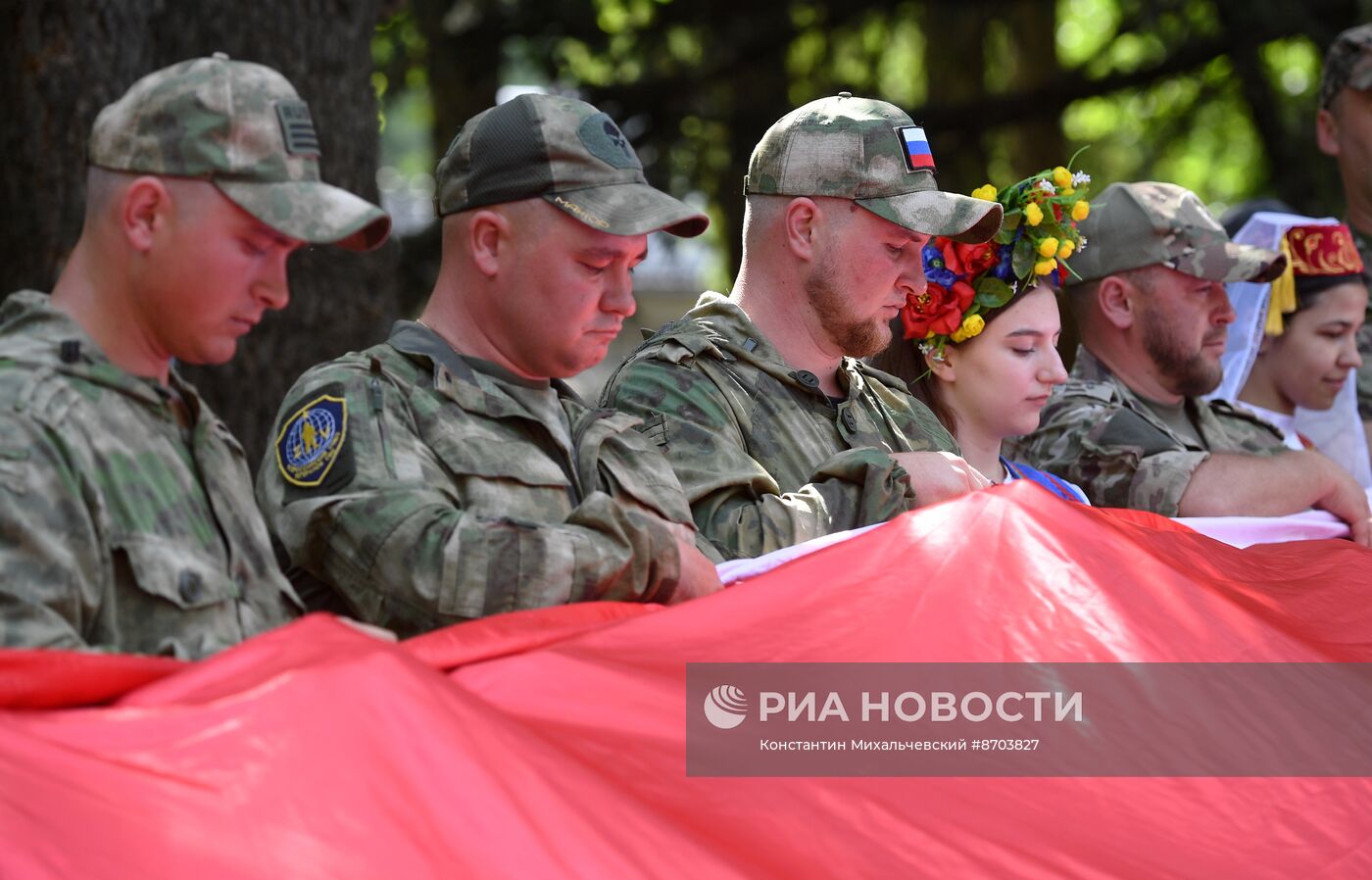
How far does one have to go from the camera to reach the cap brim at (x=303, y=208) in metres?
2.98

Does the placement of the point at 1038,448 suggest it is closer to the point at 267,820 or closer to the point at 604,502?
the point at 604,502

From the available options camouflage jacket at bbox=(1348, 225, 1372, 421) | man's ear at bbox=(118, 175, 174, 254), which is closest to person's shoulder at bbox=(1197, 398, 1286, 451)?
camouflage jacket at bbox=(1348, 225, 1372, 421)

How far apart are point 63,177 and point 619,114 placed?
555cm

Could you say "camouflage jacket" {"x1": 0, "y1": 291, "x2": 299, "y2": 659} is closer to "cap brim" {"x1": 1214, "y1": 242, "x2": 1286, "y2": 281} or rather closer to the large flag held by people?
the large flag held by people

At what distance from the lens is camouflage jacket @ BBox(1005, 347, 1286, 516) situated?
5.26 meters

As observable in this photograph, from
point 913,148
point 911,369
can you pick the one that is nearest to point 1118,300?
point 911,369

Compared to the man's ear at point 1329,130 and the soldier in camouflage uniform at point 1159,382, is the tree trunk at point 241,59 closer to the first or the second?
the soldier in camouflage uniform at point 1159,382

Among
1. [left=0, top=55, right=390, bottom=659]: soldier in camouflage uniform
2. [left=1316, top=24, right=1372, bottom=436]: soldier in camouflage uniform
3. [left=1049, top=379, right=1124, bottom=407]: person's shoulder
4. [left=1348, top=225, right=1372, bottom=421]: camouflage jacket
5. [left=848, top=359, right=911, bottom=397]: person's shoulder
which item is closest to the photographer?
[left=0, top=55, right=390, bottom=659]: soldier in camouflage uniform

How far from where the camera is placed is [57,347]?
2.92 meters

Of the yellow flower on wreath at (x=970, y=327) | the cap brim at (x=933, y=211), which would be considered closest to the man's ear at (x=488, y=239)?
the cap brim at (x=933, y=211)

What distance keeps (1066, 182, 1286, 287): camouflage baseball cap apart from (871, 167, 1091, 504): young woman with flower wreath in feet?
2.52

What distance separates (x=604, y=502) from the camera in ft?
11.2

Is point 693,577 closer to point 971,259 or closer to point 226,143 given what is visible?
point 226,143

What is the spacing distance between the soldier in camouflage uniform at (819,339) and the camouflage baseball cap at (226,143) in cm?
132
